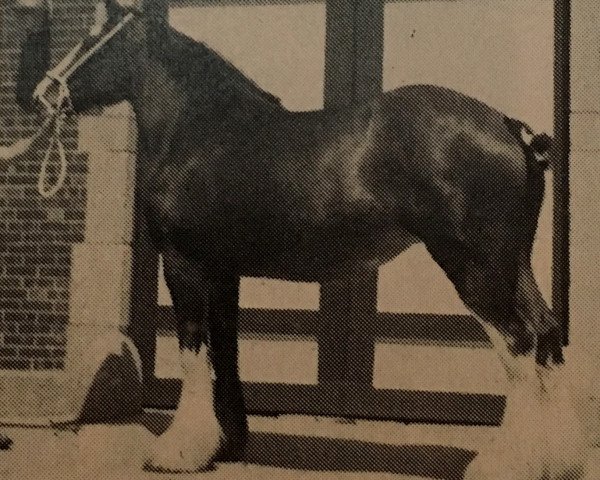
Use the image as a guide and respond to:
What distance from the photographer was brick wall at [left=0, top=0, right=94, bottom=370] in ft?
12.5

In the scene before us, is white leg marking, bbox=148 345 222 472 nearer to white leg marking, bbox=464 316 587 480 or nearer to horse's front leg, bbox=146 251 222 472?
horse's front leg, bbox=146 251 222 472

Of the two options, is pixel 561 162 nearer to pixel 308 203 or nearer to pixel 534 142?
pixel 534 142

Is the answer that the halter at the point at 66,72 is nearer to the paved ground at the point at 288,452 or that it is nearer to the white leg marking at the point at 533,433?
the paved ground at the point at 288,452

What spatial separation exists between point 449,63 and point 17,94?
7.49 ft

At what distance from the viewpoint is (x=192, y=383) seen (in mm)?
2838

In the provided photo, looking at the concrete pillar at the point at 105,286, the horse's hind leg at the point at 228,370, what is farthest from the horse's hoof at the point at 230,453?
the concrete pillar at the point at 105,286

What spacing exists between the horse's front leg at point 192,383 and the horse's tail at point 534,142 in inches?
53.1

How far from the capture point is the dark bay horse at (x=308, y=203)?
2.59 metres

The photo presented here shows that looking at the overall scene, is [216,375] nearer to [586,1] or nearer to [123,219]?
[123,219]

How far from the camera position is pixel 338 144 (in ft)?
9.18

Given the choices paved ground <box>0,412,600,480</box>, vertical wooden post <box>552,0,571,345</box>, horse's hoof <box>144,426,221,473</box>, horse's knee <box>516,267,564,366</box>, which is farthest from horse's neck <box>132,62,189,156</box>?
vertical wooden post <box>552,0,571,345</box>

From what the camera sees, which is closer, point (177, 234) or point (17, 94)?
point (177, 234)

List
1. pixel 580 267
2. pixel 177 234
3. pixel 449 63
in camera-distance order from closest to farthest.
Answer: pixel 177 234 → pixel 580 267 → pixel 449 63

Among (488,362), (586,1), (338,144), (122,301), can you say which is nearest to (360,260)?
(338,144)
